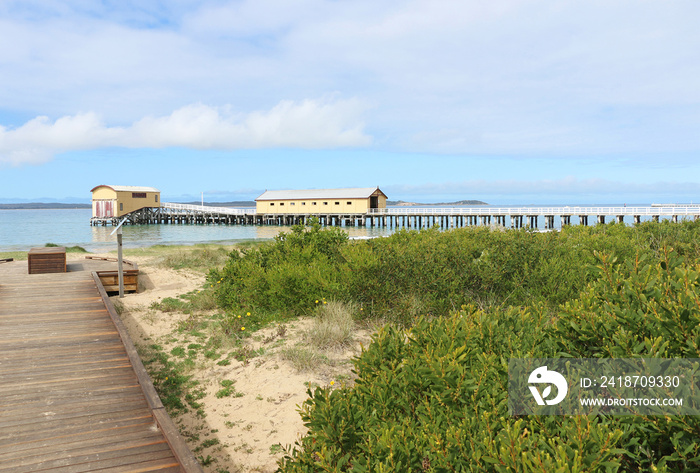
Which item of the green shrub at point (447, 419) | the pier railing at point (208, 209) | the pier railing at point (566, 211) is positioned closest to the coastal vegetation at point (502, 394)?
the green shrub at point (447, 419)

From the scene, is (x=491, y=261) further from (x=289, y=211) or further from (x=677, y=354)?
(x=289, y=211)

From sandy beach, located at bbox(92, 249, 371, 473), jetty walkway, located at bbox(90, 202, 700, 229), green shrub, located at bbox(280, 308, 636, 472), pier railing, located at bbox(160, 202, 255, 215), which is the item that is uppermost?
pier railing, located at bbox(160, 202, 255, 215)

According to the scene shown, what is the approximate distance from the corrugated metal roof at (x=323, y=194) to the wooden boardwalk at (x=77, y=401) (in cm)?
5154

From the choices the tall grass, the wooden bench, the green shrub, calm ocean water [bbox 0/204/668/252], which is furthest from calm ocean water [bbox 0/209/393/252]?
the green shrub

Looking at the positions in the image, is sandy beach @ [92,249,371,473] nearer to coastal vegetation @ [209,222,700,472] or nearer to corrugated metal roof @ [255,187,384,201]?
coastal vegetation @ [209,222,700,472]

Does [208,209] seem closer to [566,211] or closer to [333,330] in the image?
[566,211]

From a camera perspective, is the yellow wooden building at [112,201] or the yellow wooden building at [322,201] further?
the yellow wooden building at [112,201]

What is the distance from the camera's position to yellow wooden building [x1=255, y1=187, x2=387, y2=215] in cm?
5900

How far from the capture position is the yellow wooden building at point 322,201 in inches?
2323

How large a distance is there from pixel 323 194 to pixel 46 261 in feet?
162

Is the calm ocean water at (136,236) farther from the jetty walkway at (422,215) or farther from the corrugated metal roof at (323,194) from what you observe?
the corrugated metal roof at (323,194)

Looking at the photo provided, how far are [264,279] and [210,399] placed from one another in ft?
12.4

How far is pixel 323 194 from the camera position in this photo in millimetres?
61438

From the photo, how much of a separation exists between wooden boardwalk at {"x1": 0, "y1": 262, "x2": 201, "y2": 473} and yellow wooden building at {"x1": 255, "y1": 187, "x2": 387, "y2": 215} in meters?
50.8
